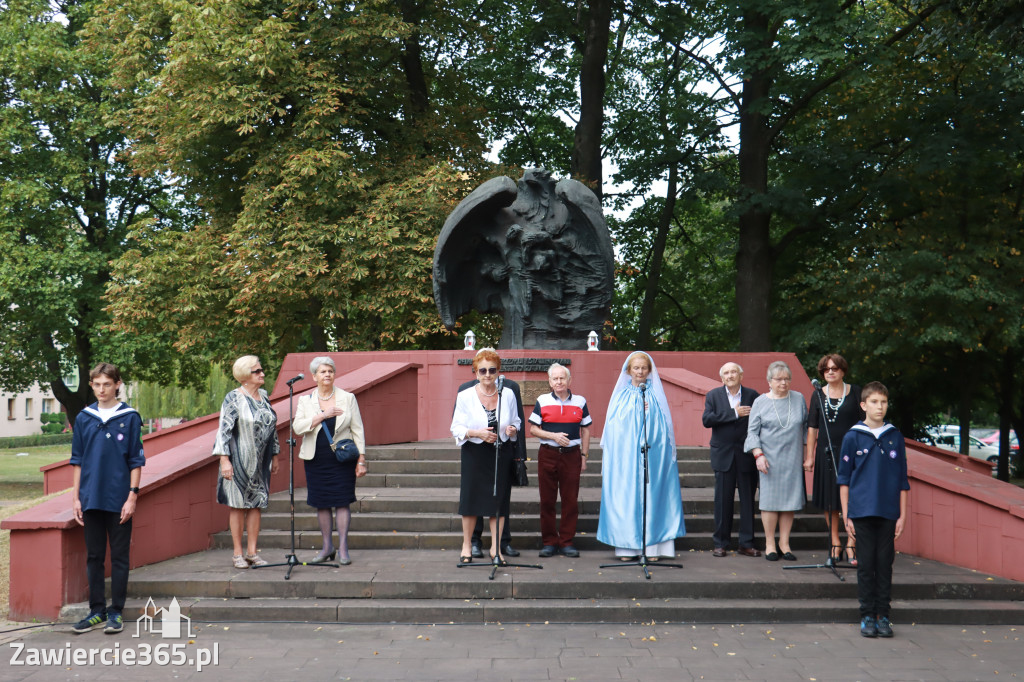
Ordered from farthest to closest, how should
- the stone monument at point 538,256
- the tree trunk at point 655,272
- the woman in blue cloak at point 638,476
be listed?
1. the tree trunk at point 655,272
2. the stone monument at point 538,256
3. the woman in blue cloak at point 638,476

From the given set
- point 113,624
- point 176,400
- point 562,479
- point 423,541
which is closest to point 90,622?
point 113,624

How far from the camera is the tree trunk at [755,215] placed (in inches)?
800

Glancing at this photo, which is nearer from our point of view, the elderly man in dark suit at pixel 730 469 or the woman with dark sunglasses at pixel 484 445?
the woman with dark sunglasses at pixel 484 445

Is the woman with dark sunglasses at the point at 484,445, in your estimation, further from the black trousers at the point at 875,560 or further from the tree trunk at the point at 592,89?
the tree trunk at the point at 592,89

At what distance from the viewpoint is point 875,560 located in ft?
20.4

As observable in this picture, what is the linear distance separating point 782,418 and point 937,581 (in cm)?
171

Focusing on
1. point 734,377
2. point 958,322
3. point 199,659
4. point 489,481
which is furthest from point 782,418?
point 958,322

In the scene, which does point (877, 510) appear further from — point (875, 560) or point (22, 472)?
point (22, 472)

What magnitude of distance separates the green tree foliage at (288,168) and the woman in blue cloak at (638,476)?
34.1ft

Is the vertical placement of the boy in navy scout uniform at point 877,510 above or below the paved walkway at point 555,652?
above

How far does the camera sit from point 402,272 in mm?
17734

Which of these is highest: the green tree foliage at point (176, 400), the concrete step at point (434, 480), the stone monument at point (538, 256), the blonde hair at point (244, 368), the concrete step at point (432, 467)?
the stone monument at point (538, 256)
